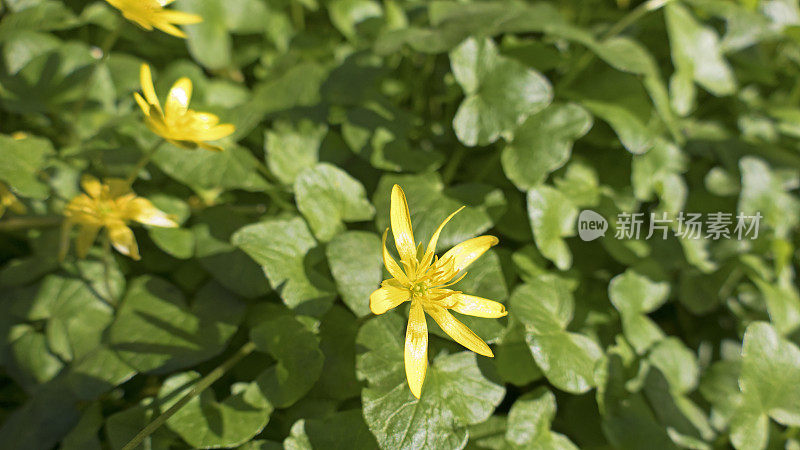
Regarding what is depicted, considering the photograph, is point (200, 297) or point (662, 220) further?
point (662, 220)

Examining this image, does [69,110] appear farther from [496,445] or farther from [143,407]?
[496,445]

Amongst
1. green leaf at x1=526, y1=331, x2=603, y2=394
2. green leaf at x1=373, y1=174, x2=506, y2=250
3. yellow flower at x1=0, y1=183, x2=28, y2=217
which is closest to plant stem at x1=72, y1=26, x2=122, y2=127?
yellow flower at x1=0, y1=183, x2=28, y2=217

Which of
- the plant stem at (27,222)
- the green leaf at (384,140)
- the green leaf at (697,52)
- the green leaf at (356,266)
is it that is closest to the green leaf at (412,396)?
the green leaf at (356,266)

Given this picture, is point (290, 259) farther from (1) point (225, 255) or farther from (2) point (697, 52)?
(2) point (697, 52)

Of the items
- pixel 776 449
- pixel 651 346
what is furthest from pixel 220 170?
pixel 776 449

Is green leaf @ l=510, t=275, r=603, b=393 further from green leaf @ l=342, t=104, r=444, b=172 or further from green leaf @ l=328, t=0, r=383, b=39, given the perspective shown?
green leaf @ l=328, t=0, r=383, b=39
